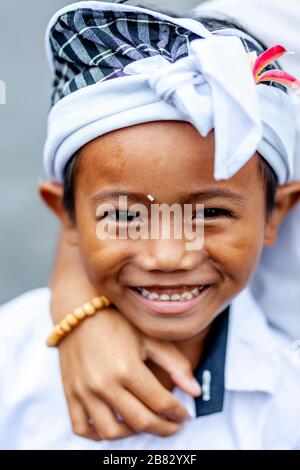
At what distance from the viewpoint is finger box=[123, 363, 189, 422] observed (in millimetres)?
1231

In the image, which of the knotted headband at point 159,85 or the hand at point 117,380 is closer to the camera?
the knotted headband at point 159,85

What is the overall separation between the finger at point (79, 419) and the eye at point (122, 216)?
340 millimetres

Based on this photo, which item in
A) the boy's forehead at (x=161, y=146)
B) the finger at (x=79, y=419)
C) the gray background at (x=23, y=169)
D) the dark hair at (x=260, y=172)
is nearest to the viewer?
the boy's forehead at (x=161, y=146)

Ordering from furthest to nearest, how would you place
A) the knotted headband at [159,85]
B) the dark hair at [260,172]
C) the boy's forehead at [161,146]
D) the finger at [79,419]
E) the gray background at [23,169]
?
the gray background at [23,169], the finger at [79,419], the dark hair at [260,172], the boy's forehead at [161,146], the knotted headband at [159,85]

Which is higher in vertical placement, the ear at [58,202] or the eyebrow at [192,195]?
the eyebrow at [192,195]

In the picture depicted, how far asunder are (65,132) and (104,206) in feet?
0.42

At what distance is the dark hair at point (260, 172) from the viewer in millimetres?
1176

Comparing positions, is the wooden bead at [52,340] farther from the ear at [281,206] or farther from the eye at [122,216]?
the ear at [281,206]

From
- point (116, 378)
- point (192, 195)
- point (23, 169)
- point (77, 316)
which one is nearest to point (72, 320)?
point (77, 316)

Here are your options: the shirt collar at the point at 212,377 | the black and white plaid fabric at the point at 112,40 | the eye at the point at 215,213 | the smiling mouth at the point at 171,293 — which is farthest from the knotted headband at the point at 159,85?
the shirt collar at the point at 212,377

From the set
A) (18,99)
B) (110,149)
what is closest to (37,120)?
(18,99)

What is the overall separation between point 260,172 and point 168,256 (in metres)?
0.20

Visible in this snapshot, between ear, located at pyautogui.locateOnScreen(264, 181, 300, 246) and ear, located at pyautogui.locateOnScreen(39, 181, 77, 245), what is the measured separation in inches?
13.2

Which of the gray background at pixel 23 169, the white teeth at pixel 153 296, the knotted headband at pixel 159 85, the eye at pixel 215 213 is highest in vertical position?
the knotted headband at pixel 159 85
